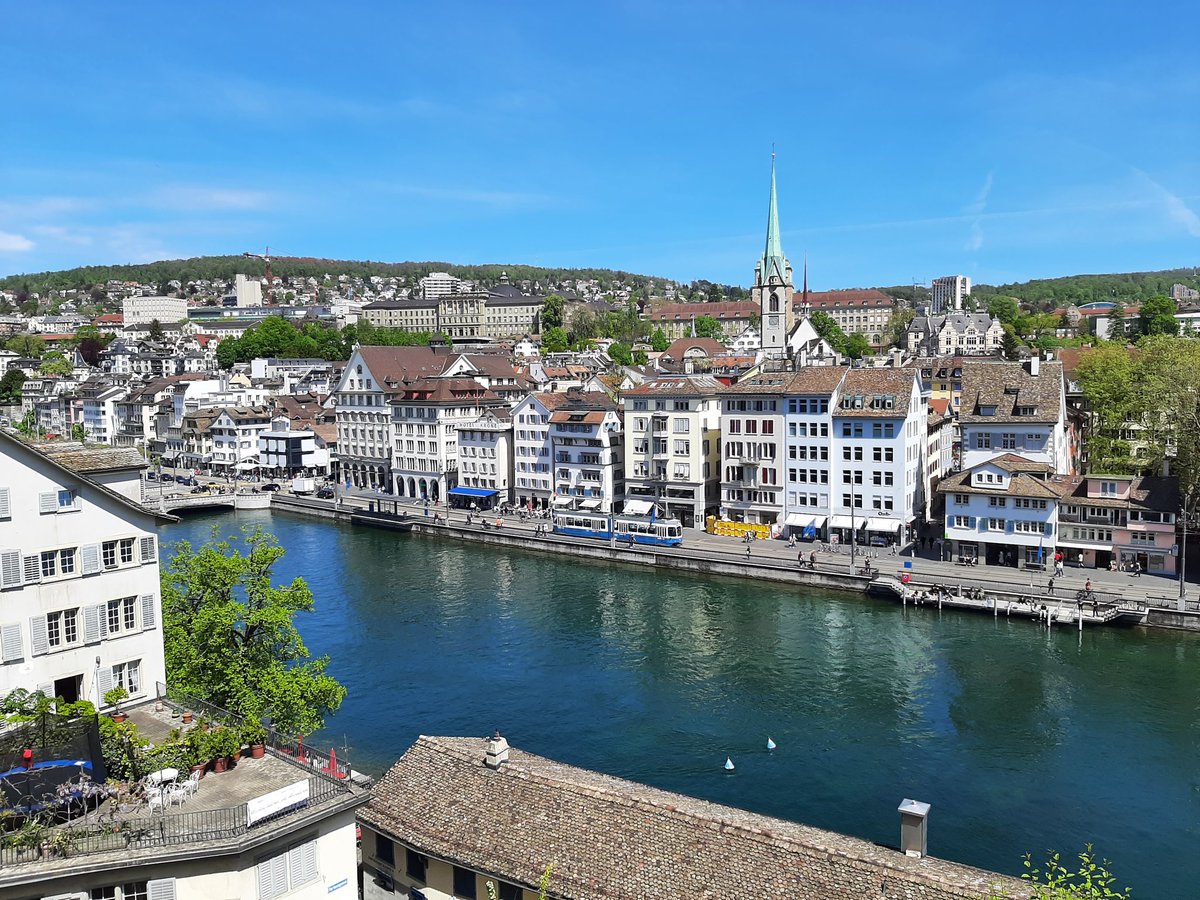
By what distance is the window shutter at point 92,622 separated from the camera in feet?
66.9

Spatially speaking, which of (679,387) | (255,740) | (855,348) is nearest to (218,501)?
(679,387)

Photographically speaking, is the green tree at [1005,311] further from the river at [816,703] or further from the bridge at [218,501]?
the river at [816,703]

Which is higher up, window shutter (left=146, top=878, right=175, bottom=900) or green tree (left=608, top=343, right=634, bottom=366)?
green tree (left=608, top=343, right=634, bottom=366)

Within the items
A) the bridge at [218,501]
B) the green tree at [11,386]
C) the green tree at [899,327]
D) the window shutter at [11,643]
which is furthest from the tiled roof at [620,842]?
the green tree at [11,386]

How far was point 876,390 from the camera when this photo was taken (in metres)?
64.7

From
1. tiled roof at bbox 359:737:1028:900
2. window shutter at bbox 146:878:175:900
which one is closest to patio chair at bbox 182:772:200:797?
window shutter at bbox 146:878:175:900

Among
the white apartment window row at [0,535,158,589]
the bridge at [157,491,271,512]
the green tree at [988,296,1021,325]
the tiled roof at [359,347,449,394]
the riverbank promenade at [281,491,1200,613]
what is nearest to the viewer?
the white apartment window row at [0,535,158,589]

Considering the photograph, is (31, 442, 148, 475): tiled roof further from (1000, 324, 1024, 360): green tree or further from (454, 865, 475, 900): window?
(1000, 324, 1024, 360): green tree

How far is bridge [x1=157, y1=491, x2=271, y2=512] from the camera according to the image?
92.9 meters

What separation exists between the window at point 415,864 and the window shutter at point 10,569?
9.85 metres

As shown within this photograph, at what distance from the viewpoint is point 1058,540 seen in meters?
54.6

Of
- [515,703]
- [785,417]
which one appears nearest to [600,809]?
[515,703]

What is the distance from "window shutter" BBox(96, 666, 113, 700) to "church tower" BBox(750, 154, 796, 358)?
4502 inches

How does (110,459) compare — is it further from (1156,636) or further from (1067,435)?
(1067,435)
